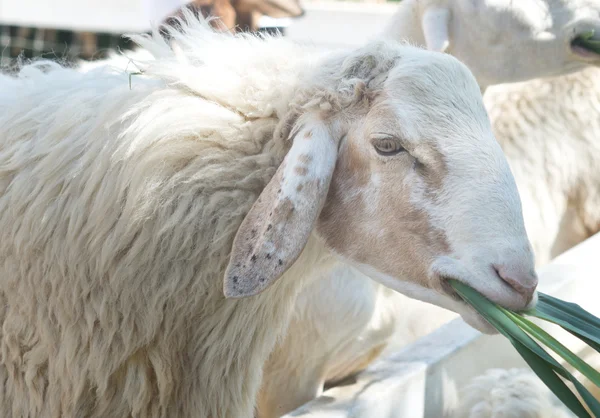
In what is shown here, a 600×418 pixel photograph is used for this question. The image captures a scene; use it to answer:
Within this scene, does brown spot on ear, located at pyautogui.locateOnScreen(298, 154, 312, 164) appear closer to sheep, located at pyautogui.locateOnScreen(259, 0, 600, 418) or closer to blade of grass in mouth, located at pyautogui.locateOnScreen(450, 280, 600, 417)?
blade of grass in mouth, located at pyautogui.locateOnScreen(450, 280, 600, 417)

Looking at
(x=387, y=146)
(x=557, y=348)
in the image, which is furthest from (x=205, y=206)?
(x=557, y=348)

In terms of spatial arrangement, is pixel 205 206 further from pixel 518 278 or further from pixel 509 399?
pixel 509 399

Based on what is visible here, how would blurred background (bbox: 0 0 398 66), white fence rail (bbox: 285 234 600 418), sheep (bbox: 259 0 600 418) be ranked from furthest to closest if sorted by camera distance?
blurred background (bbox: 0 0 398 66)
sheep (bbox: 259 0 600 418)
white fence rail (bbox: 285 234 600 418)

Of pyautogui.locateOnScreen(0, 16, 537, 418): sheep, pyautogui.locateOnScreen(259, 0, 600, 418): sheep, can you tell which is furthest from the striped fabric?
pyautogui.locateOnScreen(0, 16, 537, 418): sheep

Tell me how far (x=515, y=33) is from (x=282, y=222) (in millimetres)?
2077

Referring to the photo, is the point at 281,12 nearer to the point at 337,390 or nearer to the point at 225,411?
the point at 337,390

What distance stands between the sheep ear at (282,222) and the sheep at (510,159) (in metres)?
0.98

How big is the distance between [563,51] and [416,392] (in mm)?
1590

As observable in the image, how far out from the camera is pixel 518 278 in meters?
1.65

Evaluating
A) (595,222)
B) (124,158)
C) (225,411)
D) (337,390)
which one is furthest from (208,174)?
(595,222)

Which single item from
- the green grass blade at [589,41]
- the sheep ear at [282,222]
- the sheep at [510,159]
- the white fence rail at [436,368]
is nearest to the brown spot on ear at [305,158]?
the sheep ear at [282,222]

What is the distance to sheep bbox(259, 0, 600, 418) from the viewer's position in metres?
2.95

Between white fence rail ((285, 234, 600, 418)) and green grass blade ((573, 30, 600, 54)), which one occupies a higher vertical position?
green grass blade ((573, 30, 600, 54))

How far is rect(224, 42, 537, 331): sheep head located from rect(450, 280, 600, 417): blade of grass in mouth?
0.03 meters
